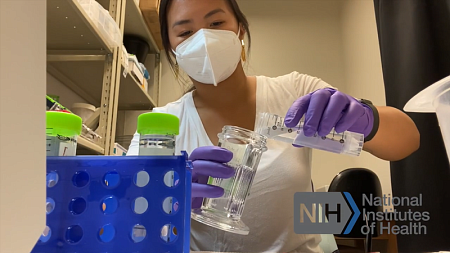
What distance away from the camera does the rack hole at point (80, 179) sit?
356 millimetres

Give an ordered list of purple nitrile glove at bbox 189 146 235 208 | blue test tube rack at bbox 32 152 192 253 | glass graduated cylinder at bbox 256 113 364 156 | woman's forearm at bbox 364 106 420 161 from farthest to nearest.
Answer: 1. woman's forearm at bbox 364 106 420 161
2. glass graduated cylinder at bbox 256 113 364 156
3. purple nitrile glove at bbox 189 146 235 208
4. blue test tube rack at bbox 32 152 192 253

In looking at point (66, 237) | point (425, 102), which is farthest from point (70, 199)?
point (425, 102)

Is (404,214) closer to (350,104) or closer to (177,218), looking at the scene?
(350,104)

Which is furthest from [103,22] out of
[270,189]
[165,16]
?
[270,189]

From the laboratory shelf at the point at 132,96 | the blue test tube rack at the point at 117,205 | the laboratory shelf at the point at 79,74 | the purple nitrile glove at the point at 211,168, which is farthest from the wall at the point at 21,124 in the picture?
the laboratory shelf at the point at 132,96

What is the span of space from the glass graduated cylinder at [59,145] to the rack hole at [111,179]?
7cm

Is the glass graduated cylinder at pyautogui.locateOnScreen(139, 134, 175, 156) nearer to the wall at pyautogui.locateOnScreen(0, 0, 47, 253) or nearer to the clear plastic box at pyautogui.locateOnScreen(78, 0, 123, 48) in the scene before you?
the wall at pyautogui.locateOnScreen(0, 0, 47, 253)

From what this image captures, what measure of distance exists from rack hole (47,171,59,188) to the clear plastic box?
1.09 meters

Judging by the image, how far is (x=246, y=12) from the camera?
242 centimetres

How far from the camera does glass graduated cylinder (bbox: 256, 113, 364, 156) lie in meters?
0.58

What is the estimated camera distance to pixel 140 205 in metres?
0.35

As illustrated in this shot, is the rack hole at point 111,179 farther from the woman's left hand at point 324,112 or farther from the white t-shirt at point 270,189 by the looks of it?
Answer: the white t-shirt at point 270,189

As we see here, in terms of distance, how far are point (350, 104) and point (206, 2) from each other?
21.8 inches

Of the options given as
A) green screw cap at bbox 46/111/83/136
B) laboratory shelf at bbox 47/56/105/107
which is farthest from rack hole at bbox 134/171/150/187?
laboratory shelf at bbox 47/56/105/107
